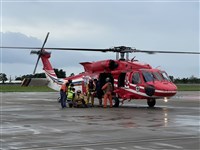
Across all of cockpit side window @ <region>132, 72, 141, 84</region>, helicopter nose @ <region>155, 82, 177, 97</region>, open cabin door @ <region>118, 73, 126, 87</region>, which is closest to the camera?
helicopter nose @ <region>155, 82, 177, 97</region>

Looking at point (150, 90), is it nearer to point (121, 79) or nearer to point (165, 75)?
point (165, 75)

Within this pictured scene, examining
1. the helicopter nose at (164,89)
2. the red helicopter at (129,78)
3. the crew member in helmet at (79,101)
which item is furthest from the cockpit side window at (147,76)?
the crew member in helmet at (79,101)

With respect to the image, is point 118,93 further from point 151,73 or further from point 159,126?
point 159,126

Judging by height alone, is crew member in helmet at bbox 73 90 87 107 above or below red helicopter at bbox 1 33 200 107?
below

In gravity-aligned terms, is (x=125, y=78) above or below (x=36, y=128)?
above

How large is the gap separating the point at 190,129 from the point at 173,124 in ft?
5.49

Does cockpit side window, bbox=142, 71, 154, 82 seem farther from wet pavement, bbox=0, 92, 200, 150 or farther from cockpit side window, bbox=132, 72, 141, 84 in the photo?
wet pavement, bbox=0, 92, 200, 150

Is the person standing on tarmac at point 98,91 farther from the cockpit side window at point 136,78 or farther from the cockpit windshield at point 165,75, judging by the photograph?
the cockpit windshield at point 165,75

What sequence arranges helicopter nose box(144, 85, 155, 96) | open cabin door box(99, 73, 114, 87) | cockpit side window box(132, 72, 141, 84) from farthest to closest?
open cabin door box(99, 73, 114, 87), cockpit side window box(132, 72, 141, 84), helicopter nose box(144, 85, 155, 96)

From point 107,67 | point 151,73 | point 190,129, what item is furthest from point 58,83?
point 190,129

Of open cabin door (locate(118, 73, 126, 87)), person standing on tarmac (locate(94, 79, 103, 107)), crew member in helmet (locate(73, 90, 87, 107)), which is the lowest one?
crew member in helmet (locate(73, 90, 87, 107))

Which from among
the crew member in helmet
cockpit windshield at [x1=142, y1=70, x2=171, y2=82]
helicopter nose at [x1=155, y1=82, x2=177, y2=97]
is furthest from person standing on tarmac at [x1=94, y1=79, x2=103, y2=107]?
helicopter nose at [x1=155, y1=82, x2=177, y2=97]

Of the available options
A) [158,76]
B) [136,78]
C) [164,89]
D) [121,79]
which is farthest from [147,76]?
[121,79]

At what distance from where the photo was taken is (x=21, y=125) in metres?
14.4
